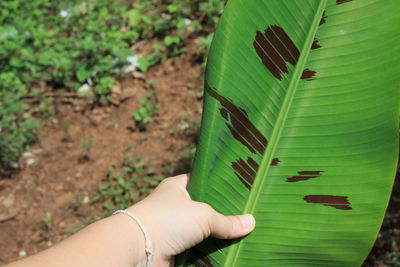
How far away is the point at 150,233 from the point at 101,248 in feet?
0.40

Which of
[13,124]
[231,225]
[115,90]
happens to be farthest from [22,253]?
[231,225]

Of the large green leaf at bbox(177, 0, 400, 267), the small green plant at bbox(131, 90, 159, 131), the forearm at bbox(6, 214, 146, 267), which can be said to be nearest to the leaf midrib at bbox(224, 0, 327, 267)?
the large green leaf at bbox(177, 0, 400, 267)

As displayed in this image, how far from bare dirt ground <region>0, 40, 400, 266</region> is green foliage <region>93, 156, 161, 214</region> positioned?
0.05 m

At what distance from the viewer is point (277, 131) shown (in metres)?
0.98

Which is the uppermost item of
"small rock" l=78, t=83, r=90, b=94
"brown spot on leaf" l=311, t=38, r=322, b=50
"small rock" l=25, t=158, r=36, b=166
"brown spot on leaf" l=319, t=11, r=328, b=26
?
"brown spot on leaf" l=319, t=11, r=328, b=26

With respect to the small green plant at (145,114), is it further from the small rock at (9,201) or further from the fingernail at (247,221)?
the fingernail at (247,221)

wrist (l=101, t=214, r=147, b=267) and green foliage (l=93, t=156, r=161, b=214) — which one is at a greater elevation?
wrist (l=101, t=214, r=147, b=267)

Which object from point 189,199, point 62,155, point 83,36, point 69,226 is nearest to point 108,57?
point 83,36

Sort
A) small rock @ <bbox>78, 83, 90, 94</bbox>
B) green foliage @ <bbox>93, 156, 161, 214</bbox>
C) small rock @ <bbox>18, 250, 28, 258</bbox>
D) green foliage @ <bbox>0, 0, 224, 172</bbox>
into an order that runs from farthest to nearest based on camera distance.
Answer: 1. small rock @ <bbox>78, 83, 90, 94</bbox>
2. green foliage @ <bbox>0, 0, 224, 172</bbox>
3. green foliage @ <bbox>93, 156, 161, 214</bbox>
4. small rock @ <bbox>18, 250, 28, 258</bbox>

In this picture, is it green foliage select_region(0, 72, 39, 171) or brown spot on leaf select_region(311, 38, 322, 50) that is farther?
green foliage select_region(0, 72, 39, 171)

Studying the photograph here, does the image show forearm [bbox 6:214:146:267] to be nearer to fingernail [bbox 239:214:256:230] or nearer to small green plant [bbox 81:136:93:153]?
fingernail [bbox 239:214:256:230]

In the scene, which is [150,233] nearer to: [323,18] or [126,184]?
[323,18]

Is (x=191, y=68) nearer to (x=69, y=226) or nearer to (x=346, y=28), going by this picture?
(x=69, y=226)

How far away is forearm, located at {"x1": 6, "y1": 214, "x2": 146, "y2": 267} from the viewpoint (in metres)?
0.94
